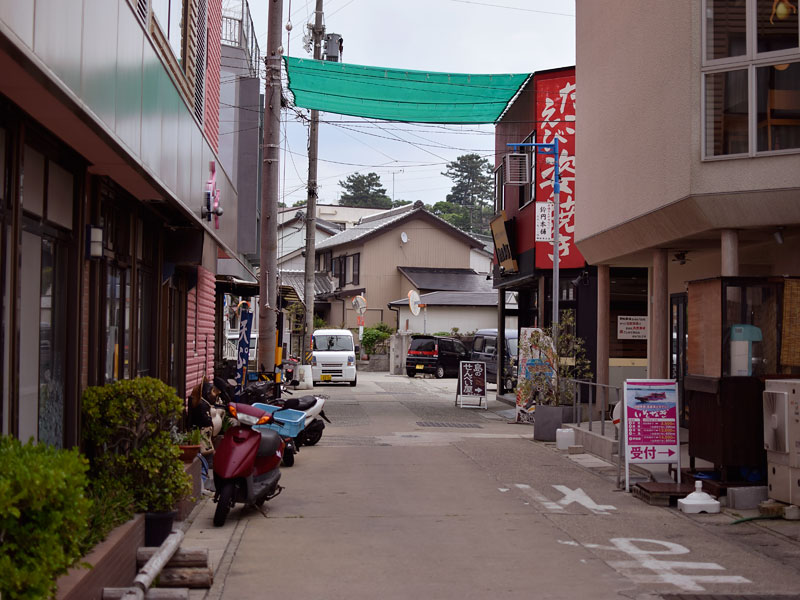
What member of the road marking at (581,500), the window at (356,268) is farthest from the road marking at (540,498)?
the window at (356,268)

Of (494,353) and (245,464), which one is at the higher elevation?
(494,353)

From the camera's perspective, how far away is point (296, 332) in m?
49.0

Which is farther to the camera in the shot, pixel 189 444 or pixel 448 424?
pixel 448 424

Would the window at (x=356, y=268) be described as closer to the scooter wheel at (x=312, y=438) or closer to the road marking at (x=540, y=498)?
the scooter wheel at (x=312, y=438)

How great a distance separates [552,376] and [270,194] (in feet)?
21.7

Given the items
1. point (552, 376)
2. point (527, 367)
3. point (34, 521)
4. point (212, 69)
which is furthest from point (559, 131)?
point (34, 521)

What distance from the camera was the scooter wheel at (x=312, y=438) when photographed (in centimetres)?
1599

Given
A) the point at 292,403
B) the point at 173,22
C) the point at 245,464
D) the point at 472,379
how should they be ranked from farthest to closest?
the point at 472,379 < the point at 292,403 < the point at 173,22 < the point at 245,464

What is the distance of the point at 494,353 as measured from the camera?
3528 centimetres

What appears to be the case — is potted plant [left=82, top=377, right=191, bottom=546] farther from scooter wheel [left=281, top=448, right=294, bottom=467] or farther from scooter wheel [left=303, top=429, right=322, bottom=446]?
scooter wheel [left=303, top=429, right=322, bottom=446]

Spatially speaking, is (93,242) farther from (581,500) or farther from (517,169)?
(517,169)

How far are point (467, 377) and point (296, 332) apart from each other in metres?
24.1

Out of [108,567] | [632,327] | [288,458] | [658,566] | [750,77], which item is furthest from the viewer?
[632,327]

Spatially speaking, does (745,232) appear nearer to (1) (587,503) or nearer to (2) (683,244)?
(2) (683,244)
